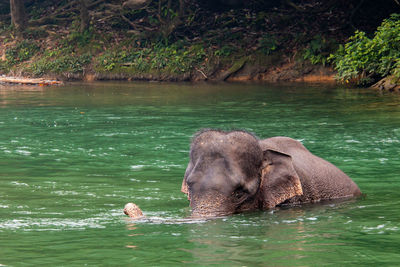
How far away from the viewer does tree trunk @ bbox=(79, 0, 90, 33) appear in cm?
4169

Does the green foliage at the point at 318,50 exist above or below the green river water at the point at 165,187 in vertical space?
above

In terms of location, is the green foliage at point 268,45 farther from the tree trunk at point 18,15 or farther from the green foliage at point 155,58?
the tree trunk at point 18,15

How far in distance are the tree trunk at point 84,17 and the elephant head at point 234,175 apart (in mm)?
34860

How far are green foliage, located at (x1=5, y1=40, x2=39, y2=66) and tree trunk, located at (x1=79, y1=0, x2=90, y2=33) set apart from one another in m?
2.92

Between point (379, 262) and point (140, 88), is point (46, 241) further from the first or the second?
point (140, 88)

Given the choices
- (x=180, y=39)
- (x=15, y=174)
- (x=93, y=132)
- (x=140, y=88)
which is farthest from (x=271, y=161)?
(x=180, y=39)

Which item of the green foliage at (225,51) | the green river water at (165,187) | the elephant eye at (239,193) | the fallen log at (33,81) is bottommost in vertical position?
the green river water at (165,187)

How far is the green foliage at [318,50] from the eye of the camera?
33.8 metres

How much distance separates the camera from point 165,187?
10.1 metres

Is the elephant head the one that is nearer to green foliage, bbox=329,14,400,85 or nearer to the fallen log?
green foliage, bbox=329,14,400,85

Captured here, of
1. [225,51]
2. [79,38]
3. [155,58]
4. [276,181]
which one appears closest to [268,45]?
[225,51]

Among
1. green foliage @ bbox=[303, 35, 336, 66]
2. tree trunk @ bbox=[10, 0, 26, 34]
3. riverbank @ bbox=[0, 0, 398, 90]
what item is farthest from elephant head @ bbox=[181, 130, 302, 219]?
tree trunk @ bbox=[10, 0, 26, 34]

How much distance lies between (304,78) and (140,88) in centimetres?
781

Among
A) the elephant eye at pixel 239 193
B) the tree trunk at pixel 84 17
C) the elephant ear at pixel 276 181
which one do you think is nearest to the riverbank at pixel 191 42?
the tree trunk at pixel 84 17
